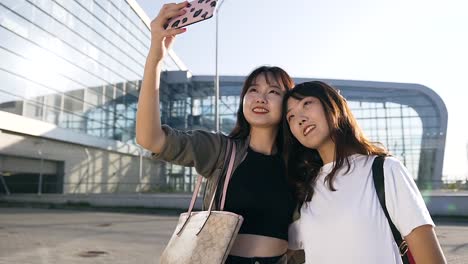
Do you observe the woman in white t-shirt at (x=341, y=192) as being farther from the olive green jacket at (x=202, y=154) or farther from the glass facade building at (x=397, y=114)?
the glass facade building at (x=397, y=114)

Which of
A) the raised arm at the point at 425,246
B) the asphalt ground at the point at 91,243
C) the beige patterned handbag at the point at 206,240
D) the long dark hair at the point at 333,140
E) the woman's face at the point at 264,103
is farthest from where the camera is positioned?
the asphalt ground at the point at 91,243

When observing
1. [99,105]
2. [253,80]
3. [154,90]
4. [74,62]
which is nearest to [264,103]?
[253,80]

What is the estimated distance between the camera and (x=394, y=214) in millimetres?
1373

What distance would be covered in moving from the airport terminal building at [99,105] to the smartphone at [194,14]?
19264 millimetres

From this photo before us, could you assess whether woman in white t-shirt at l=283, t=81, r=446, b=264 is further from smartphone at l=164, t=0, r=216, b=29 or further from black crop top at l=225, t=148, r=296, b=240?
smartphone at l=164, t=0, r=216, b=29

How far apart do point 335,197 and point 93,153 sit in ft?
86.2

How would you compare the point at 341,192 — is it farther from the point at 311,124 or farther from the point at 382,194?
the point at 311,124

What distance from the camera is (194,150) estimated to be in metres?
1.83

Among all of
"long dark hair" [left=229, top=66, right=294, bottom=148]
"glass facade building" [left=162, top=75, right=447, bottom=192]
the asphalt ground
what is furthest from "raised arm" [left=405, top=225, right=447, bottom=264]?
"glass facade building" [left=162, top=75, right=447, bottom=192]

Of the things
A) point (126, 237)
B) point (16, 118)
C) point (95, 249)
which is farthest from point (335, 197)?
point (16, 118)

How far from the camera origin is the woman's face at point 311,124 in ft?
5.55

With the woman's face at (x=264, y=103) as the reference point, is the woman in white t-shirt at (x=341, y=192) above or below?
below

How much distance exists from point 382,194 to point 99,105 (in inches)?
1096

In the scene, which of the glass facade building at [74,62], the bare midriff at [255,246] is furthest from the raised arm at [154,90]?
the glass facade building at [74,62]
